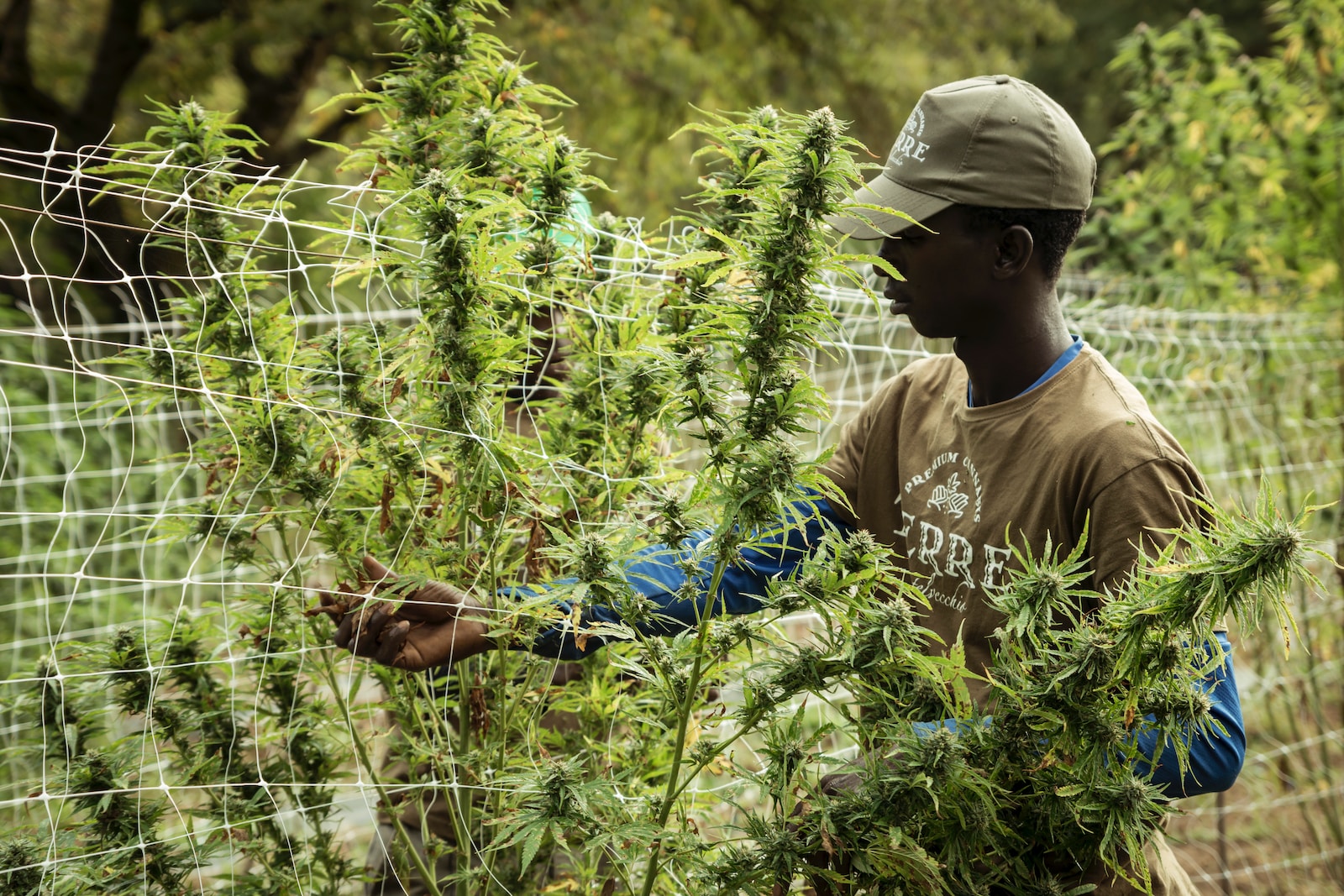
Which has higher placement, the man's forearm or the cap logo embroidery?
the cap logo embroidery

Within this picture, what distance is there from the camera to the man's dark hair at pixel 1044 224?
72.9 inches

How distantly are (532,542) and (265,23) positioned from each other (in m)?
7.40

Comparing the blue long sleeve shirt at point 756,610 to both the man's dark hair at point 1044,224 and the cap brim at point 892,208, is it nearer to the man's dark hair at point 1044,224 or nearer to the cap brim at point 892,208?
the cap brim at point 892,208

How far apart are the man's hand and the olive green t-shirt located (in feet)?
2.54

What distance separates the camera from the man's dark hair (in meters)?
1.85

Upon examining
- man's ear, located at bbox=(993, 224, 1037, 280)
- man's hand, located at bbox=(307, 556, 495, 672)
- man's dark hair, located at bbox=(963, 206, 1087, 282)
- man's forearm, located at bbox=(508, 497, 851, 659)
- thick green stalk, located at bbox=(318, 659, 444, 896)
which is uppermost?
man's dark hair, located at bbox=(963, 206, 1087, 282)

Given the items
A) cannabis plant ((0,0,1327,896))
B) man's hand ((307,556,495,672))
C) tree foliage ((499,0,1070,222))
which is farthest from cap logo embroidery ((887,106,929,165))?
tree foliage ((499,0,1070,222))

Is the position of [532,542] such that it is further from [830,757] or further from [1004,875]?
[1004,875]

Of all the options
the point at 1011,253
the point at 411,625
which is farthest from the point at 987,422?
the point at 411,625

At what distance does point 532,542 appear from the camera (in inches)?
68.8

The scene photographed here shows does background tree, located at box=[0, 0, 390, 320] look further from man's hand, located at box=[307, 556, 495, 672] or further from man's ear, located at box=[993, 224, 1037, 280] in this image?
man's ear, located at box=[993, 224, 1037, 280]

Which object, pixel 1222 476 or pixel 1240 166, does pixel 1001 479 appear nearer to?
pixel 1222 476

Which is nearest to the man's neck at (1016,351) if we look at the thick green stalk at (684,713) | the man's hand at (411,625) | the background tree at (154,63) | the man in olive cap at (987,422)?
the man in olive cap at (987,422)

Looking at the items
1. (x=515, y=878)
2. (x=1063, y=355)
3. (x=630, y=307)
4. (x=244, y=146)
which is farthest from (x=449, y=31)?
(x=515, y=878)
